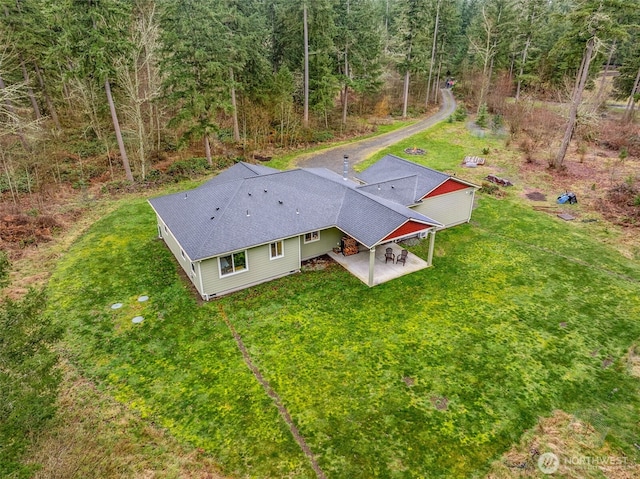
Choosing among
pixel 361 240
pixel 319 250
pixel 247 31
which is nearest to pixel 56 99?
pixel 247 31

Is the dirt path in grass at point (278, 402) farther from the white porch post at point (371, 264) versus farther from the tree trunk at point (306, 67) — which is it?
the tree trunk at point (306, 67)

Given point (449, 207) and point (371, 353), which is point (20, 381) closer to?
point (371, 353)

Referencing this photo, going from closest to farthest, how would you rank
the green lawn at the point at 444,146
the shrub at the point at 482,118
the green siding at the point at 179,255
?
the green siding at the point at 179,255, the green lawn at the point at 444,146, the shrub at the point at 482,118

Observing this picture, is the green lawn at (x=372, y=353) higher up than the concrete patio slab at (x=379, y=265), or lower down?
lower down

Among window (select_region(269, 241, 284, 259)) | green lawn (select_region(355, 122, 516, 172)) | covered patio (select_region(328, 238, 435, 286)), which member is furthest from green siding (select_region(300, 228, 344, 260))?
green lawn (select_region(355, 122, 516, 172))

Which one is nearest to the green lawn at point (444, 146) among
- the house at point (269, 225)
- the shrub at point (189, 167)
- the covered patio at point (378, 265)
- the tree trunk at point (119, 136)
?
the shrub at point (189, 167)

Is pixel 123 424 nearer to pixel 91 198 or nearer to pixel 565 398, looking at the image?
pixel 565 398
